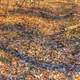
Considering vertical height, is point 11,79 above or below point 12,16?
below

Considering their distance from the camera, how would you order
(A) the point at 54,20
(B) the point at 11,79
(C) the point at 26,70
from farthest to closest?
(A) the point at 54,20 < (C) the point at 26,70 < (B) the point at 11,79

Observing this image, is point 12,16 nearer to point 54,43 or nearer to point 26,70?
point 54,43

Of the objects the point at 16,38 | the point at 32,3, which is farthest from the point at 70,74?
the point at 32,3

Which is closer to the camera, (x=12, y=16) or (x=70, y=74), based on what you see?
(x=70, y=74)

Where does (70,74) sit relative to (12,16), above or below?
below

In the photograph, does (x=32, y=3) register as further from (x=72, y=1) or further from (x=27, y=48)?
(x=27, y=48)

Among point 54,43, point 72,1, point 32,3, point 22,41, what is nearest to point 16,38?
point 22,41

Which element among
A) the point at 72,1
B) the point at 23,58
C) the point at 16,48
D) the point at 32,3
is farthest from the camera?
the point at 72,1

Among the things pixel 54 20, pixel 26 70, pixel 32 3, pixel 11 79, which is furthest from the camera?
pixel 32 3

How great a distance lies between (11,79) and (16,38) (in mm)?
3714

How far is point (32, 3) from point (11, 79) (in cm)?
Answer: 954

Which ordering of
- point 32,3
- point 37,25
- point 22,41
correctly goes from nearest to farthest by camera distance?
point 22,41
point 37,25
point 32,3

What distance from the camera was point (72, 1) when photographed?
2038 cm

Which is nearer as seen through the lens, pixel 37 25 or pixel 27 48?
pixel 27 48
